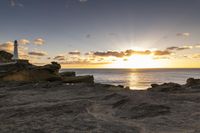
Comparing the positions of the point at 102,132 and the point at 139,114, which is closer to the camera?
the point at 102,132

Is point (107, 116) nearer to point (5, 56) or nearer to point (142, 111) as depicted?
point (142, 111)

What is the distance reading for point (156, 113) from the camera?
1196 cm

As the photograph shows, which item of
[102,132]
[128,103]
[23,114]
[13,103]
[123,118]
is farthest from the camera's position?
[13,103]

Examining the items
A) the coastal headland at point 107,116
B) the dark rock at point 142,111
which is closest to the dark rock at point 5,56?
the coastal headland at point 107,116

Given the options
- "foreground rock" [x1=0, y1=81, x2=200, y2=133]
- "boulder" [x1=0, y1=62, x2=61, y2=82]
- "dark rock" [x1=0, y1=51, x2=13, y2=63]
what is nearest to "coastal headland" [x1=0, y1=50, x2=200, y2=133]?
"foreground rock" [x1=0, y1=81, x2=200, y2=133]

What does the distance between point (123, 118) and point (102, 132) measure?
2465 millimetres

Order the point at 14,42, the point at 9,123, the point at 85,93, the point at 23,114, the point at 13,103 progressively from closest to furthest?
1. the point at 9,123
2. the point at 23,114
3. the point at 13,103
4. the point at 85,93
5. the point at 14,42

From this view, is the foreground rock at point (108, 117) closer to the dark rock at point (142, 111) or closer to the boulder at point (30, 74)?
the dark rock at point (142, 111)

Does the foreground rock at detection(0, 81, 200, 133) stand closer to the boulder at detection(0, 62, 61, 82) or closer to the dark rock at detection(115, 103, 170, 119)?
the dark rock at detection(115, 103, 170, 119)

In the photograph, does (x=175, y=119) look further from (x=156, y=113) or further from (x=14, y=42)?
(x=14, y=42)

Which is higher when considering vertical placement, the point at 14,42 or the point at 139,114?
the point at 14,42

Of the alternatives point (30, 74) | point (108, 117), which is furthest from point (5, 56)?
point (108, 117)

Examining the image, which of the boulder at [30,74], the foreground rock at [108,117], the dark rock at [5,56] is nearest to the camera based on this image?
the foreground rock at [108,117]

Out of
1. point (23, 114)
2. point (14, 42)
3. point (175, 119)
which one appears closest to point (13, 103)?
point (23, 114)
